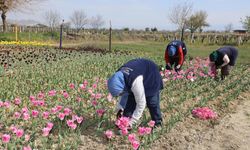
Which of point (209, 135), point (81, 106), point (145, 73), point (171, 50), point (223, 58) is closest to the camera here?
point (145, 73)

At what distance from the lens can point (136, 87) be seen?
13.3 ft

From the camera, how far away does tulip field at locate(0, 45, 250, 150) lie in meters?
4.06

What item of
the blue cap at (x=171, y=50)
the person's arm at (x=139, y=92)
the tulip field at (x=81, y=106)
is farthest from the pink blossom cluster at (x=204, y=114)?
the blue cap at (x=171, y=50)

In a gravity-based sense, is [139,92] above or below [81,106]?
above

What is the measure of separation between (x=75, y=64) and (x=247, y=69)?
6145 mm

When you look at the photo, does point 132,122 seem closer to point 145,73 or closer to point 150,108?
point 150,108

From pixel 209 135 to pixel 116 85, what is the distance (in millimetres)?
1802

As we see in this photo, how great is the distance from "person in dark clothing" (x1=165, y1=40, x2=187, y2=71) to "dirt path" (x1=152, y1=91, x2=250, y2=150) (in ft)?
8.49

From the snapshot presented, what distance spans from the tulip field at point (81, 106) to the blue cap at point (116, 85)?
0.33 m

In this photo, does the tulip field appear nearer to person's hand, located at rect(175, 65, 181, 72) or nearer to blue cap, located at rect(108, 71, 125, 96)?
person's hand, located at rect(175, 65, 181, 72)

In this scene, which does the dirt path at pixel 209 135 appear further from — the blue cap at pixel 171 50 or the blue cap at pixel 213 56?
the blue cap at pixel 171 50

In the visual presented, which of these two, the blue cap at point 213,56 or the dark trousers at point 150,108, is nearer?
the dark trousers at point 150,108

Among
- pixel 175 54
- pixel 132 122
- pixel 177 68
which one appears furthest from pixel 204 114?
pixel 175 54

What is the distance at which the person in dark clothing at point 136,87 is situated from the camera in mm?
3982
